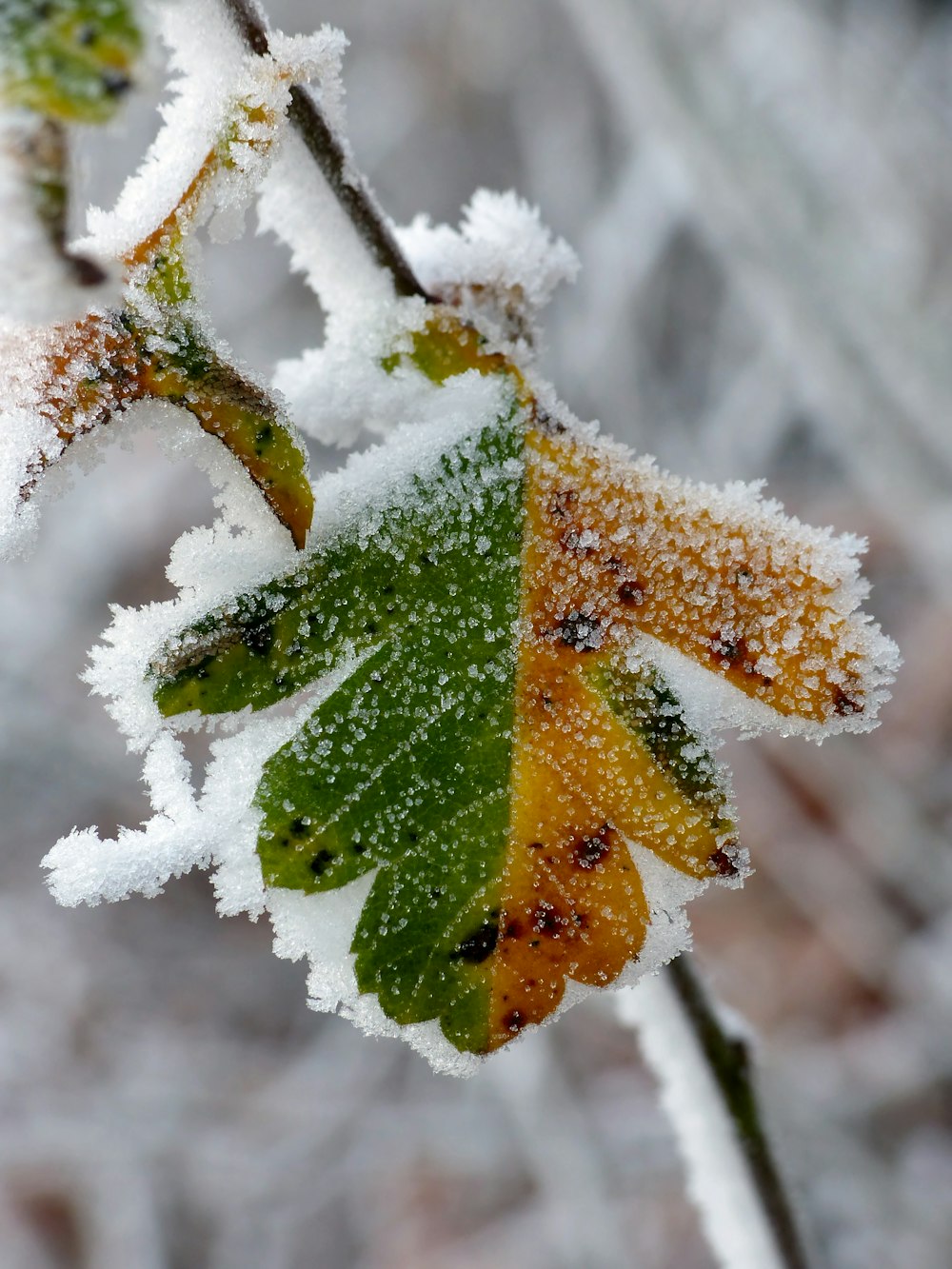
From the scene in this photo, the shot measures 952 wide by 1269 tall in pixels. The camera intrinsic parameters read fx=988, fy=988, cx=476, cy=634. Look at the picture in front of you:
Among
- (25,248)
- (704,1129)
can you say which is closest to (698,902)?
(704,1129)

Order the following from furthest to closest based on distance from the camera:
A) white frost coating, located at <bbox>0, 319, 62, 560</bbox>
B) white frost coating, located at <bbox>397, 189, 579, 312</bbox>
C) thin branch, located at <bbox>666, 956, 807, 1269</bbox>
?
thin branch, located at <bbox>666, 956, 807, 1269</bbox>, white frost coating, located at <bbox>397, 189, 579, 312</bbox>, white frost coating, located at <bbox>0, 319, 62, 560</bbox>

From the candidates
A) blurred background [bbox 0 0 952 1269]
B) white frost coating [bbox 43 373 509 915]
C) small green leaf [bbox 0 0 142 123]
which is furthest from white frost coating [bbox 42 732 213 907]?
blurred background [bbox 0 0 952 1269]

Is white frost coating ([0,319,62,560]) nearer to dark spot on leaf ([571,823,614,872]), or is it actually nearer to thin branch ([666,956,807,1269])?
dark spot on leaf ([571,823,614,872])

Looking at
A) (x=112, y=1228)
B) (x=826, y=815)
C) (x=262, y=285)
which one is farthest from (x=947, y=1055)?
(x=262, y=285)

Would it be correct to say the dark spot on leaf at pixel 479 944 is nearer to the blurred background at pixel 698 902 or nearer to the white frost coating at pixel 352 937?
the white frost coating at pixel 352 937

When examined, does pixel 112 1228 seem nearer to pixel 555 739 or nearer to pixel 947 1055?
pixel 947 1055

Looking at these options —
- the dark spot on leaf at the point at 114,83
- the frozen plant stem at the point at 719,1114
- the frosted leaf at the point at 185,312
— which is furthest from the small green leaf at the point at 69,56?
the frozen plant stem at the point at 719,1114

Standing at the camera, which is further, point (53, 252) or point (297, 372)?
point (297, 372)
